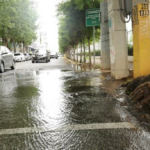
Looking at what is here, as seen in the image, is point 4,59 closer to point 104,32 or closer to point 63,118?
point 104,32

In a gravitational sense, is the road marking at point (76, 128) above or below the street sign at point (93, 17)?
below

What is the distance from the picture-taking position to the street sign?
47.2 ft

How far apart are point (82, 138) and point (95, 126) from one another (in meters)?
0.56

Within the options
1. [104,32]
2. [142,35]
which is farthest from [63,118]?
[104,32]

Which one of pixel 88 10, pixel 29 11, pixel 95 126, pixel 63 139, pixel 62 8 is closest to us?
pixel 63 139

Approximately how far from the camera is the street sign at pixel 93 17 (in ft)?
47.2

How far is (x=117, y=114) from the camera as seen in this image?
14.9ft

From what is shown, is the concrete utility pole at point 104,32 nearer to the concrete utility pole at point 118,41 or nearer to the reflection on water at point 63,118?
the concrete utility pole at point 118,41

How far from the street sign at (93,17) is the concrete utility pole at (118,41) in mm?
5031

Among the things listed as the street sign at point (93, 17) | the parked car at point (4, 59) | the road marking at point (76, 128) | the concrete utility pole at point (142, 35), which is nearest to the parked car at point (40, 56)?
the parked car at point (4, 59)

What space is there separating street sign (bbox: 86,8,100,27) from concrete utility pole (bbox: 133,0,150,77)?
269 inches

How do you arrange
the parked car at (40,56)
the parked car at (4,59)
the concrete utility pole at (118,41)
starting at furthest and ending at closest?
1. the parked car at (40,56)
2. the parked car at (4,59)
3. the concrete utility pole at (118,41)

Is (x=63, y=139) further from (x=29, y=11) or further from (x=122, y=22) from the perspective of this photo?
(x=29, y=11)

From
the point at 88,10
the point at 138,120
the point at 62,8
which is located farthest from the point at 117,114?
the point at 62,8
